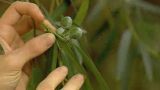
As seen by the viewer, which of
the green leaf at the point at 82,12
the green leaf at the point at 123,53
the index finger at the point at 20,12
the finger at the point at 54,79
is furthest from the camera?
the green leaf at the point at 123,53

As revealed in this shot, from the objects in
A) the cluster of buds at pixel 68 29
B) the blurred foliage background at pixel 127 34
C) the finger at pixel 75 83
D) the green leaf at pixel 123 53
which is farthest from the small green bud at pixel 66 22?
the green leaf at pixel 123 53

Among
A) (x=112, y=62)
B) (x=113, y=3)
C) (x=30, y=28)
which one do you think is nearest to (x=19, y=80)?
(x=30, y=28)

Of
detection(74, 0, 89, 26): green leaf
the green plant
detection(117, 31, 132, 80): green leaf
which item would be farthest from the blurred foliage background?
the green plant

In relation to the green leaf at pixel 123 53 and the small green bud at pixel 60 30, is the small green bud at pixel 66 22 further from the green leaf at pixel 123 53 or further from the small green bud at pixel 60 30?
the green leaf at pixel 123 53

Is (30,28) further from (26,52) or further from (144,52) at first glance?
(144,52)

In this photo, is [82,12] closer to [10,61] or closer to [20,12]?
[20,12]

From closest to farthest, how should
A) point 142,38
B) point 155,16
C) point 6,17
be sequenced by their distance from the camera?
point 6,17
point 142,38
point 155,16

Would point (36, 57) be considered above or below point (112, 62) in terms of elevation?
above

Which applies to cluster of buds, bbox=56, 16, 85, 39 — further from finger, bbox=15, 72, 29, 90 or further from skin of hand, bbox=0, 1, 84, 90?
finger, bbox=15, 72, 29, 90

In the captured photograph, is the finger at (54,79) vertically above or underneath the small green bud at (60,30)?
underneath
